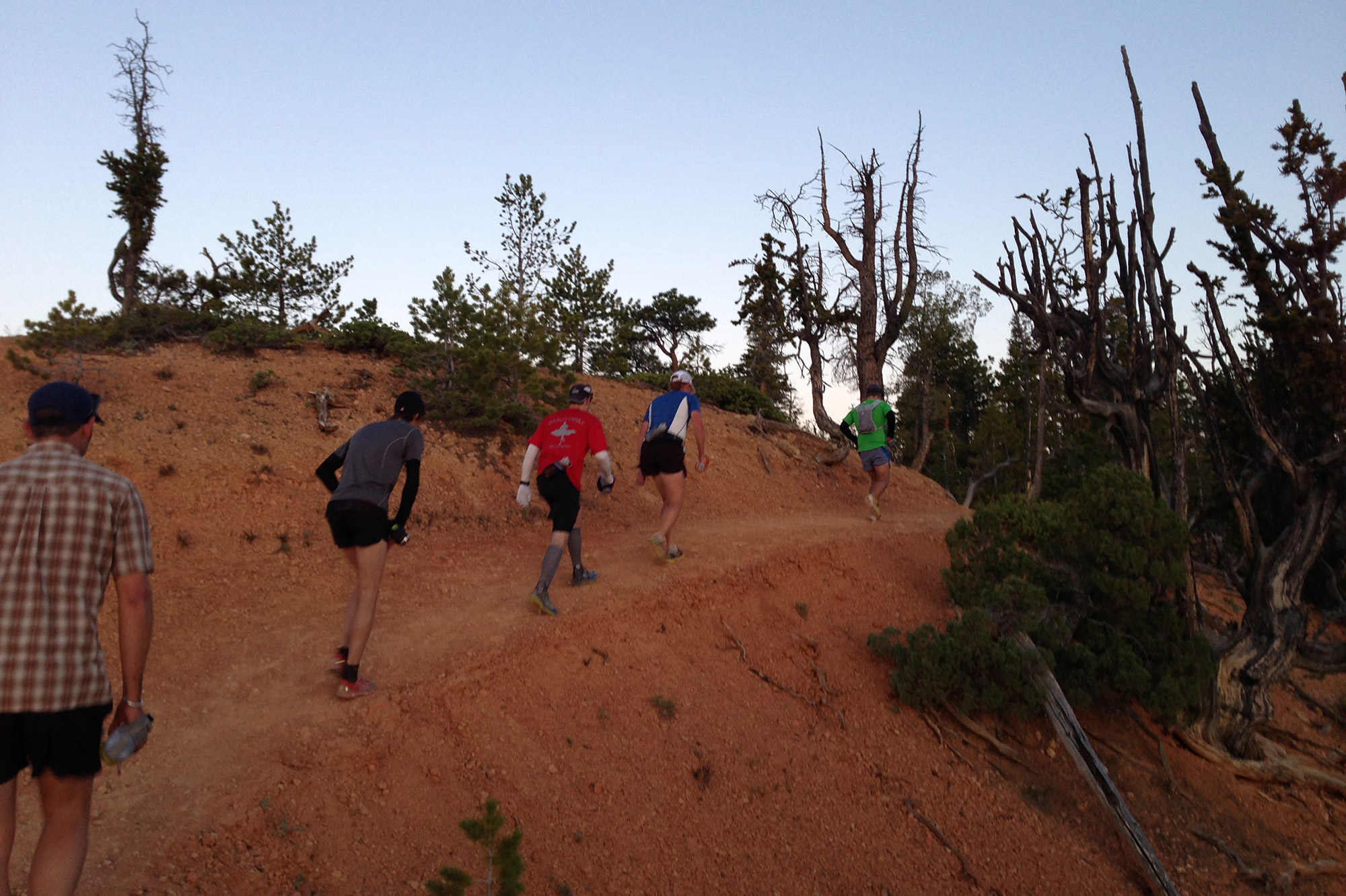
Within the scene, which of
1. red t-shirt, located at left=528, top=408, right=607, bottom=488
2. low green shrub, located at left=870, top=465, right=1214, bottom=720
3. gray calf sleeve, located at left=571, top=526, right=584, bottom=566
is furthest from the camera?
gray calf sleeve, located at left=571, top=526, right=584, bottom=566

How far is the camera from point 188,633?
579 cm

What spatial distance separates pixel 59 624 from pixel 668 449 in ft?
17.2

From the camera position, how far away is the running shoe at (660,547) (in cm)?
742

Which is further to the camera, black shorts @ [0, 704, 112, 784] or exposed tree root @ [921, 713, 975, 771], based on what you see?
exposed tree root @ [921, 713, 975, 771]

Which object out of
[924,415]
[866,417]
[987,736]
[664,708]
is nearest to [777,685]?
[664,708]

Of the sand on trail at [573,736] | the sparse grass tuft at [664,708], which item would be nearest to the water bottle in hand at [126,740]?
the sand on trail at [573,736]

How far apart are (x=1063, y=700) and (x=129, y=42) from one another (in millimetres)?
19009

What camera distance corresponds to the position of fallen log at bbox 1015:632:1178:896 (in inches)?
197

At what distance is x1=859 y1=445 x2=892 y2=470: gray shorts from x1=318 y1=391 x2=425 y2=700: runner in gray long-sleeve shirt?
735 centimetres

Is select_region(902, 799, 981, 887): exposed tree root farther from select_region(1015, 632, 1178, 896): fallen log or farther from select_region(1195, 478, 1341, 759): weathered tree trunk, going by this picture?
select_region(1195, 478, 1341, 759): weathered tree trunk

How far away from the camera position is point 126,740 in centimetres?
267

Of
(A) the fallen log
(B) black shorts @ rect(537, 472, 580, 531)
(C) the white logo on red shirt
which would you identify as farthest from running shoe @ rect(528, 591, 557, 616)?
(A) the fallen log

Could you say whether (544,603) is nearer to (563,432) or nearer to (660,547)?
(563,432)

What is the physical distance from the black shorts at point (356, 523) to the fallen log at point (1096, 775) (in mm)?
4993
